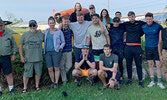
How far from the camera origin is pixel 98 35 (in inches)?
200

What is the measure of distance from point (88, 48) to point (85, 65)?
0.58 m

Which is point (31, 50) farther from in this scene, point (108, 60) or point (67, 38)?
point (108, 60)

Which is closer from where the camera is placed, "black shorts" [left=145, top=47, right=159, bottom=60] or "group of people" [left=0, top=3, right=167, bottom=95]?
"group of people" [left=0, top=3, right=167, bottom=95]

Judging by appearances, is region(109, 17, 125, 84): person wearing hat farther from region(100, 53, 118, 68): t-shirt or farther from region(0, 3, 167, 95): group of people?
region(100, 53, 118, 68): t-shirt

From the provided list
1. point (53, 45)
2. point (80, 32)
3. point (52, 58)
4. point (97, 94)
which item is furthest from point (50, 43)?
point (97, 94)

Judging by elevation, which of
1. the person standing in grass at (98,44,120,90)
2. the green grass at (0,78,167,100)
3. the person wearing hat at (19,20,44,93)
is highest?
the person wearing hat at (19,20,44,93)

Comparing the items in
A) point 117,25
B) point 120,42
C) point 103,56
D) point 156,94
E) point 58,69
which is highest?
point 117,25

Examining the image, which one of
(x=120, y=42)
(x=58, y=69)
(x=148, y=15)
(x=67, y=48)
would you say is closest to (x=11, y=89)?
(x=58, y=69)

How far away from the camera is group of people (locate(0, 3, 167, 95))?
4.60m

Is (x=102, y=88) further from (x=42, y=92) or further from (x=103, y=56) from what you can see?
(x=42, y=92)

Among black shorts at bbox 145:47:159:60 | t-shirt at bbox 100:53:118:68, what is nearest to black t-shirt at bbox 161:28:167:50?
black shorts at bbox 145:47:159:60

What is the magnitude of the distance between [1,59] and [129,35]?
3735 mm

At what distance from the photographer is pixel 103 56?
4.78 meters

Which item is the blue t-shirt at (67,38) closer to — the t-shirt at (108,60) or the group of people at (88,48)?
the group of people at (88,48)
